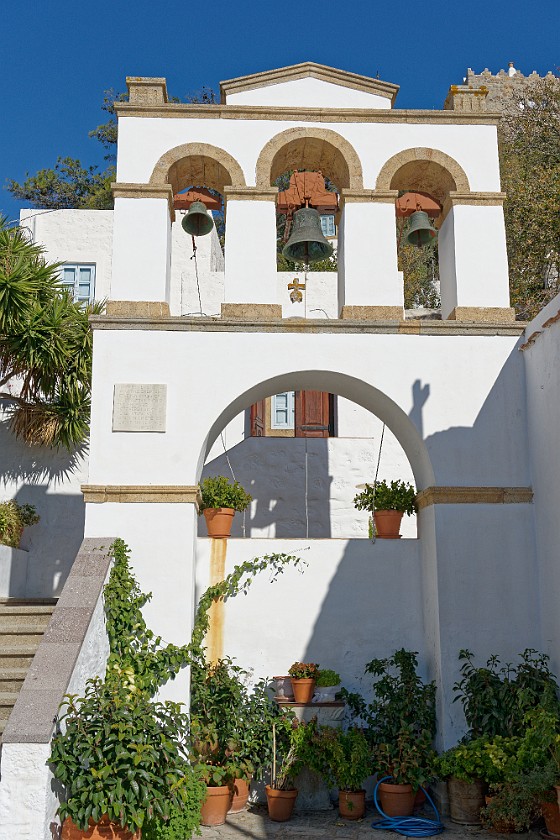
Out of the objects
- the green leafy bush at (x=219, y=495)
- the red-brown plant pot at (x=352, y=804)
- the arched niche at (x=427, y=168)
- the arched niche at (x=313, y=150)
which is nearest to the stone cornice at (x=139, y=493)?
the green leafy bush at (x=219, y=495)

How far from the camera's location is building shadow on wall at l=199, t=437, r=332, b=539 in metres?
12.9

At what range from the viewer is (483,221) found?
9.80m

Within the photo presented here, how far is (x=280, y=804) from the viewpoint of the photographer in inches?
325

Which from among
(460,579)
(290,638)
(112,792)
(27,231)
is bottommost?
(112,792)

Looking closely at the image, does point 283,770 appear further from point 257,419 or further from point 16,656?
point 257,419

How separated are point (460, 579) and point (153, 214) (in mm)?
4887

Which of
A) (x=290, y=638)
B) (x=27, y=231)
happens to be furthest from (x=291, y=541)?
(x=27, y=231)

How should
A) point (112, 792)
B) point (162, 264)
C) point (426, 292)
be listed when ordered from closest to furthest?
point (112, 792) < point (162, 264) < point (426, 292)

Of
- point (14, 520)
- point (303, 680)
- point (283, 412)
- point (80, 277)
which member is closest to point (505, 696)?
point (303, 680)

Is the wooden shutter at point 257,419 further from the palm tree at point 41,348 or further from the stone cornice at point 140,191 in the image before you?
the stone cornice at point 140,191

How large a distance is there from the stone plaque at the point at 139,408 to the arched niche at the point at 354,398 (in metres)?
0.55

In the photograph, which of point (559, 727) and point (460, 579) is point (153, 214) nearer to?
point (460, 579)

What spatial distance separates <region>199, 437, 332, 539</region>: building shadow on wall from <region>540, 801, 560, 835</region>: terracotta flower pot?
5.87m

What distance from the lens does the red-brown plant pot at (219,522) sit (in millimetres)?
9656
